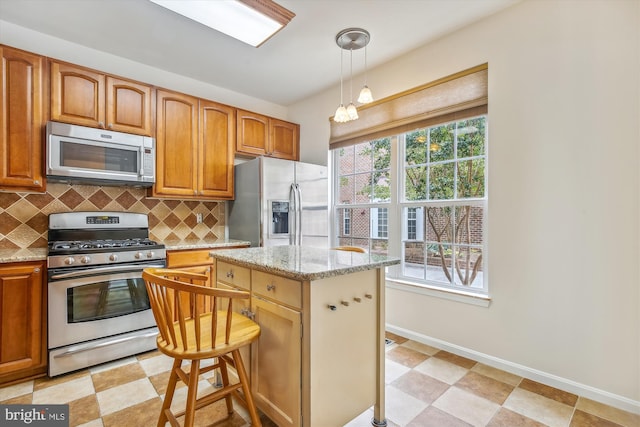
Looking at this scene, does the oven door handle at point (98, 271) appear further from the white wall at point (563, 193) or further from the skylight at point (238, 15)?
the white wall at point (563, 193)

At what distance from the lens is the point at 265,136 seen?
3660 mm

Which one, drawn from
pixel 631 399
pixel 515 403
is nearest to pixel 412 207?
pixel 515 403

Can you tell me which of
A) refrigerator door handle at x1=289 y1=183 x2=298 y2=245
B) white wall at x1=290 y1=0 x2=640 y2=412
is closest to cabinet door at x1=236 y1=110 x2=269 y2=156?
refrigerator door handle at x1=289 y1=183 x2=298 y2=245

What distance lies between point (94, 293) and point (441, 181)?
2.89m

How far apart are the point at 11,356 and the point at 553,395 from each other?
11.4 feet

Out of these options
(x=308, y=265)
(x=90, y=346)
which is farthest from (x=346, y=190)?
(x=90, y=346)

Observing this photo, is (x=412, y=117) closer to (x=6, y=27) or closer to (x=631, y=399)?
(x=631, y=399)

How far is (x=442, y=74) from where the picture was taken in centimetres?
255

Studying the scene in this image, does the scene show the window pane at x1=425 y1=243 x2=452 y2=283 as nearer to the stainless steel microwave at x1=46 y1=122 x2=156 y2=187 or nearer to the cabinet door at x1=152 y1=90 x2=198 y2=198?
the cabinet door at x1=152 y1=90 x2=198 y2=198

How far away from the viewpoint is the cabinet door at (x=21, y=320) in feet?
6.56

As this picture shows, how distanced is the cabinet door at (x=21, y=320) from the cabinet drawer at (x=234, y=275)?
1.30 m

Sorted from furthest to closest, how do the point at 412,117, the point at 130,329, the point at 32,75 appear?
1. the point at 412,117
2. the point at 130,329
3. the point at 32,75

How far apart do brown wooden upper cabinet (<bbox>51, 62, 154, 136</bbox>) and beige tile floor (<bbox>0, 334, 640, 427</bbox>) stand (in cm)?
194

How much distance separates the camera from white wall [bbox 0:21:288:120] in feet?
8.01
